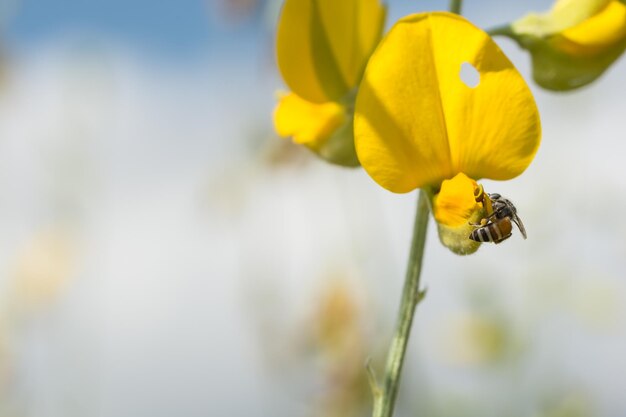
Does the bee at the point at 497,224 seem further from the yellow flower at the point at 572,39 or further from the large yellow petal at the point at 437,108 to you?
the yellow flower at the point at 572,39

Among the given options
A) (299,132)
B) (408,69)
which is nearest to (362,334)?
(299,132)

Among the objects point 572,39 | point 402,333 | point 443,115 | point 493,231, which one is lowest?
point 402,333

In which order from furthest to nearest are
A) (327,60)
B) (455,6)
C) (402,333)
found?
(327,60) < (455,6) < (402,333)

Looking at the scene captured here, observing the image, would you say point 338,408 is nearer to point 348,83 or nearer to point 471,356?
point 471,356

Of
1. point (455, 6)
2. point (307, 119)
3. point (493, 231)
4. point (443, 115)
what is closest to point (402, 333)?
point (493, 231)

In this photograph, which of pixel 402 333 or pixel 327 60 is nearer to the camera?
pixel 402 333

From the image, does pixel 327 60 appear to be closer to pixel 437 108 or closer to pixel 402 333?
A: pixel 437 108

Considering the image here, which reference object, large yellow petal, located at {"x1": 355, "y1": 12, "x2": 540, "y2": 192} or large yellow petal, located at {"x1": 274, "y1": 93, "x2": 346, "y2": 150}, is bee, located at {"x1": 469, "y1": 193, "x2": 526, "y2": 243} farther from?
large yellow petal, located at {"x1": 274, "y1": 93, "x2": 346, "y2": 150}
